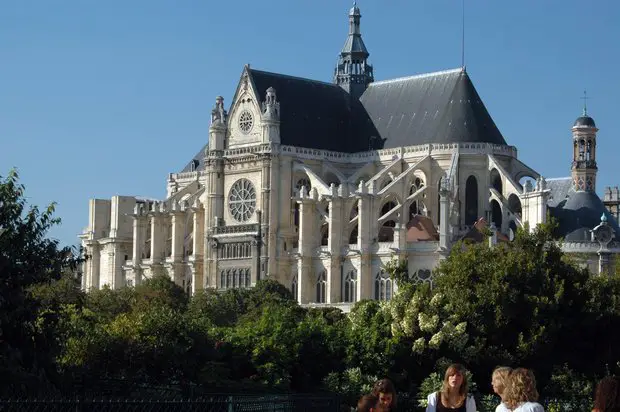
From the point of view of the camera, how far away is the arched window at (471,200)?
104875 mm

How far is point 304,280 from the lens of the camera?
10412 cm

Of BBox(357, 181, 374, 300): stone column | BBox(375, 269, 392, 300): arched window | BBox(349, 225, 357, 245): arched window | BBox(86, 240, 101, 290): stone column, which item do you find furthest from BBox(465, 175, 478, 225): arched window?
BBox(86, 240, 101, 290): stone column

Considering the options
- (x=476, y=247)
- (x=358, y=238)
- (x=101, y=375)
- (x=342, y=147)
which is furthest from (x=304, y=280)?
(x=101, y=375)

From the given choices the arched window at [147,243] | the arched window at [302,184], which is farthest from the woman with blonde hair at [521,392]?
the arched window at [147,243]

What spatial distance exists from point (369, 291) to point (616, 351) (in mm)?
47219

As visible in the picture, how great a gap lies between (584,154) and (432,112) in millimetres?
11342

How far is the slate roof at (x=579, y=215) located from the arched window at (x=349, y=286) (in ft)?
45.2

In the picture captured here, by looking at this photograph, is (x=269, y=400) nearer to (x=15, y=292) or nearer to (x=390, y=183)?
(x=15, y=292)

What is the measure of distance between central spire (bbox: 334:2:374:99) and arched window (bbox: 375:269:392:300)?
22.2 metres

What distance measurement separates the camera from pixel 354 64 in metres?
122

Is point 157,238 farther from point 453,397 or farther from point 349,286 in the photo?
Result: point 453,397

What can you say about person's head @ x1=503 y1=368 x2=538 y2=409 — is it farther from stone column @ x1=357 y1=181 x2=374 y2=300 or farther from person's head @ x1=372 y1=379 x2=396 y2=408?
stone column @ x1=357 y1=181 x2=374 y2=300

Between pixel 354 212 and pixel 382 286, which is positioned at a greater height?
pixel 354 212

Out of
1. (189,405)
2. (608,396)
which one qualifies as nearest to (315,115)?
(189,405)
